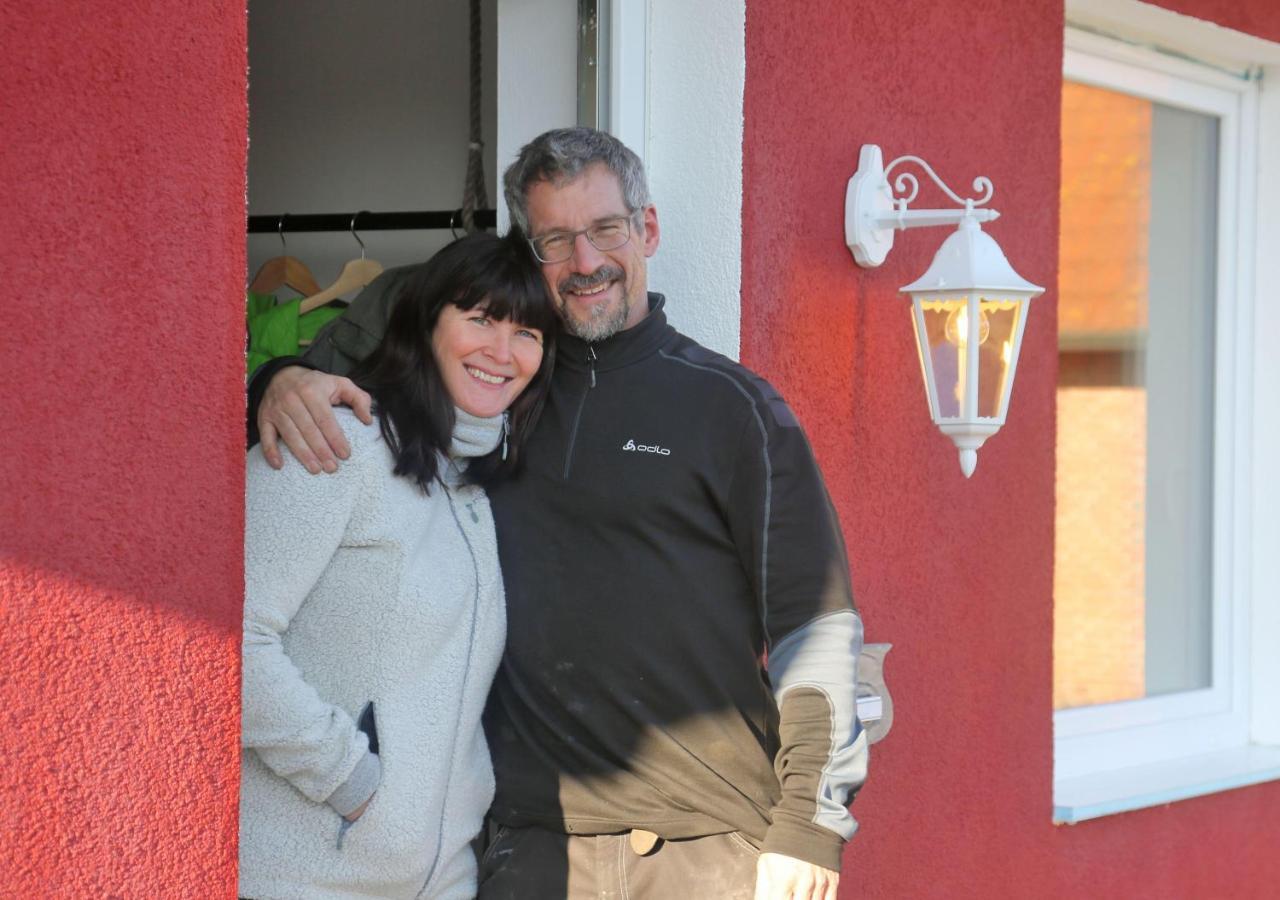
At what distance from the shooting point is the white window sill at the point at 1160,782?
3900 mm

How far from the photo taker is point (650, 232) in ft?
9.11

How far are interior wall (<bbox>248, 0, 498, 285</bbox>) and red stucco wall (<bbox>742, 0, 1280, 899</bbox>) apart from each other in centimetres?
127

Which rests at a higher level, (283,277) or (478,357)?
(283,277)

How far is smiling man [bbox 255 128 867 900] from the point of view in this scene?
2445 mm

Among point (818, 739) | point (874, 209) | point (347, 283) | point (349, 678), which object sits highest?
point (874, 209)

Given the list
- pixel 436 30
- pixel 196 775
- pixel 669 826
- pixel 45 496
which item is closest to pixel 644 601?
pixel 669 826

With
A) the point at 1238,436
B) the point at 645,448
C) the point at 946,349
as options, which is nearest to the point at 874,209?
the point at 946,349

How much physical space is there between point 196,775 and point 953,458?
2.04m

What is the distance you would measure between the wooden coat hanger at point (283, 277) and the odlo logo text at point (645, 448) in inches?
67.4

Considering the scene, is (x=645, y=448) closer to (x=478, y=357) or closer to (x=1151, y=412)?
(x=478, y=357)

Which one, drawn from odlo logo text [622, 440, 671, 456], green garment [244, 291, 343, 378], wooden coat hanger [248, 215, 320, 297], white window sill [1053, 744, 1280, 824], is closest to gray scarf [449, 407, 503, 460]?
odlo logo text [622, 440, 671, 456]

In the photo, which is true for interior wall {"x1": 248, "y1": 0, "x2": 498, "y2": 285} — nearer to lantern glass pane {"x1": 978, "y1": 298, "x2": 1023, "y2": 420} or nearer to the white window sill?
lantern glass pane {"x1": 978, "y1": 298, "x2": 1023, "y2": 420}

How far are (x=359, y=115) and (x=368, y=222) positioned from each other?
0.69m

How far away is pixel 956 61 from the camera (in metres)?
3.55
